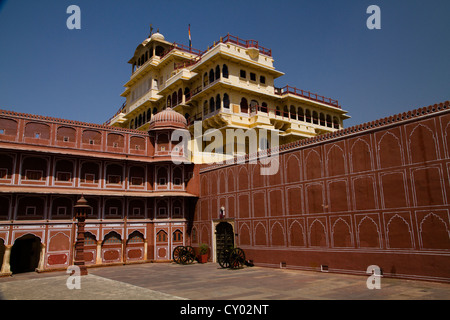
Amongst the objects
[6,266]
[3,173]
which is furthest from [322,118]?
[6,266]

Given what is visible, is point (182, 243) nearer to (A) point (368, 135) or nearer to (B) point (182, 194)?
(B) point (182, 194)

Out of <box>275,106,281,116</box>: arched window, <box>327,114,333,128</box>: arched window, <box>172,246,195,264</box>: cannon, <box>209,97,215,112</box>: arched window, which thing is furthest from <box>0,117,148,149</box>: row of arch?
<box>327,114,333,128</box>: arched window

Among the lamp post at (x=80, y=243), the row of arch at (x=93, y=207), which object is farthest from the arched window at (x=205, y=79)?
the lamp post at (x=80, y=243)

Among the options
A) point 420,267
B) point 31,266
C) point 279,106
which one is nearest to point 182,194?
point 31,266

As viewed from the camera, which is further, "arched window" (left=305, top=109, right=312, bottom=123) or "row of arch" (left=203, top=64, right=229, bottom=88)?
"arched window" (left=305, top=109, right=312, bottom=123)

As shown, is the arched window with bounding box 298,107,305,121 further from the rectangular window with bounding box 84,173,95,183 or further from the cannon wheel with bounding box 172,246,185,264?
the rectangular window with bounding box 84,173,95,183

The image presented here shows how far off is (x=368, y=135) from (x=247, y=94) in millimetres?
17283

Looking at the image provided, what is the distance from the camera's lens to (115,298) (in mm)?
11656

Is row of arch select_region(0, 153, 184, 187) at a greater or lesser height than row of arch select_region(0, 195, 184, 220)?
greater

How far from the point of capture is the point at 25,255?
24406 mm

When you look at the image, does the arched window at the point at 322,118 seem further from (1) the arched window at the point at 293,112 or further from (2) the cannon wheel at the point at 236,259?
(2) the cannon wheel at the point at 236,259

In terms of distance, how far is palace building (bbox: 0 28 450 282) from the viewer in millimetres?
14203

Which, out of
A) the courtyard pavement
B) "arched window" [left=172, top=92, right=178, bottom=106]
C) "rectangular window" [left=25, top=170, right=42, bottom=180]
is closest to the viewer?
the courtyard pavement

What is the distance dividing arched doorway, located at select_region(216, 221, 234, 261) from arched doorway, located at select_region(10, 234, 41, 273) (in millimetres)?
12127
